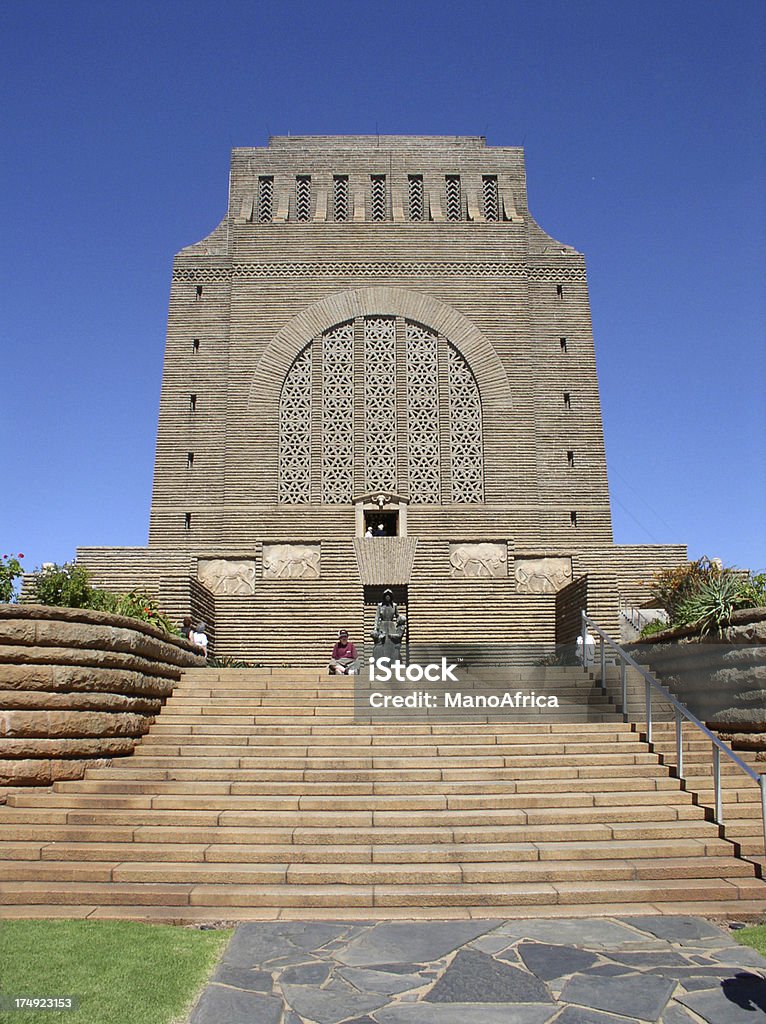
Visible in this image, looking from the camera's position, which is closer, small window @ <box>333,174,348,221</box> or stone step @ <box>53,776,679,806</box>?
stone step @ <box>53,776,679,806</box>

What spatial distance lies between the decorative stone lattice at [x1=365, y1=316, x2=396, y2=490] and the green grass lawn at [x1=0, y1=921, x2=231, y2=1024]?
1997 cm

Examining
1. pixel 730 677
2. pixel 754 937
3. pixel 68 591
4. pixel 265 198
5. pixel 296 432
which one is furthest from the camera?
pixel 265 198

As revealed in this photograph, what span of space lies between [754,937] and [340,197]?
2707 cm

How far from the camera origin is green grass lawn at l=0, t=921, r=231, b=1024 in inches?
173

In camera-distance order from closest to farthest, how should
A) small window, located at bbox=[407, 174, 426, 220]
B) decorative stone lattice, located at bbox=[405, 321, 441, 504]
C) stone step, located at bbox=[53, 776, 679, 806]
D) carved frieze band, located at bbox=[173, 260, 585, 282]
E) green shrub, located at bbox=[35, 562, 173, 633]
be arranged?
stone step, located at bbox=[53, 776, 679, 806] < green shrub, located at bbox=[35, 562, 173, 633] < decorative stone lattice, located at bbox=[405, 321, 441, 504] < carved frieze band, located at bbox=[173, 260, 585, 282] < small window, located at bbox=[407, 174, 426, 220]

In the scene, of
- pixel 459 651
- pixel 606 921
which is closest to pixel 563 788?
pixel 606 921

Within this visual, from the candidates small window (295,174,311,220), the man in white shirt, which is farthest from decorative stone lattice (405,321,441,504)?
the man in white shirt

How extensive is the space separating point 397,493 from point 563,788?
1690cm

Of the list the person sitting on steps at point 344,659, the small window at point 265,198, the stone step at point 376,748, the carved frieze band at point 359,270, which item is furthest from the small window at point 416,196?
the stone step at point 376,748

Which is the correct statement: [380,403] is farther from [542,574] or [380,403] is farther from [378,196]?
[542,574]

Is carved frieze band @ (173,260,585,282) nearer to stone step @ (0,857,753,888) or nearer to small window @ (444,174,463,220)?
small window @ (444,174,463,220)

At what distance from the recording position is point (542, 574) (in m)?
21.2

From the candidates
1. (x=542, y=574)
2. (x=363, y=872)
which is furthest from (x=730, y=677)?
(x=542, y=574)

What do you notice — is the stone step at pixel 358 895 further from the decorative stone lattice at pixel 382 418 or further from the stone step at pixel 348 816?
the decorative stone lattice at pixel 382 418
